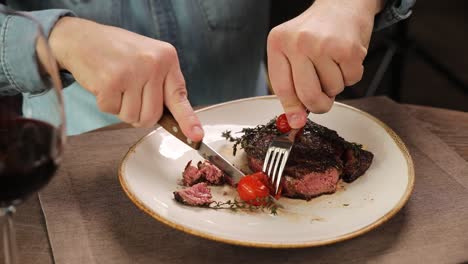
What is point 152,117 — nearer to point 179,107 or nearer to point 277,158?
point 179,107

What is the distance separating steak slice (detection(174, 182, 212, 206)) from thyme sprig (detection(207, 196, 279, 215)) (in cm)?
2

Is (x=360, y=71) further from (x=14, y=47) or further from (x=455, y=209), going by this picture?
(x=14, y=47)

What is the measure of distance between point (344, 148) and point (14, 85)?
0.91 metres

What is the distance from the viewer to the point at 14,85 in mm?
1565

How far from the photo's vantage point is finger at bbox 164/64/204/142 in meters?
1.49

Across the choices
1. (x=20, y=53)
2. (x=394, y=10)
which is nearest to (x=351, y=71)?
(x=394, y=10)

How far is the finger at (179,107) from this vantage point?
1487 mm

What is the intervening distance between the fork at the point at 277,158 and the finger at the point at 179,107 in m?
0.19

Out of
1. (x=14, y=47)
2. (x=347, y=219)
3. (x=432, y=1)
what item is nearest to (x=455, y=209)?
(x=347, y=219)

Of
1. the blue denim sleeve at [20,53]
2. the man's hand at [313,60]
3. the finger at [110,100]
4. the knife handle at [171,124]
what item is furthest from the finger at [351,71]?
the blue denim sleeve at [20,53]

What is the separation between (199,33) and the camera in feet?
7.15

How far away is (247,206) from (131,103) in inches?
15.3

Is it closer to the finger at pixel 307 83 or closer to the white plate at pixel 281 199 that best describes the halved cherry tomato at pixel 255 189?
the white plate at pixel 281 199

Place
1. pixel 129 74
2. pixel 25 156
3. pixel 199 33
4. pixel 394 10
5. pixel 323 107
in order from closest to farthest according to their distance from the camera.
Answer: pixel 25 156
pixel 129 74
pixel 323 107
pixel 394 10
pixel 199 33
